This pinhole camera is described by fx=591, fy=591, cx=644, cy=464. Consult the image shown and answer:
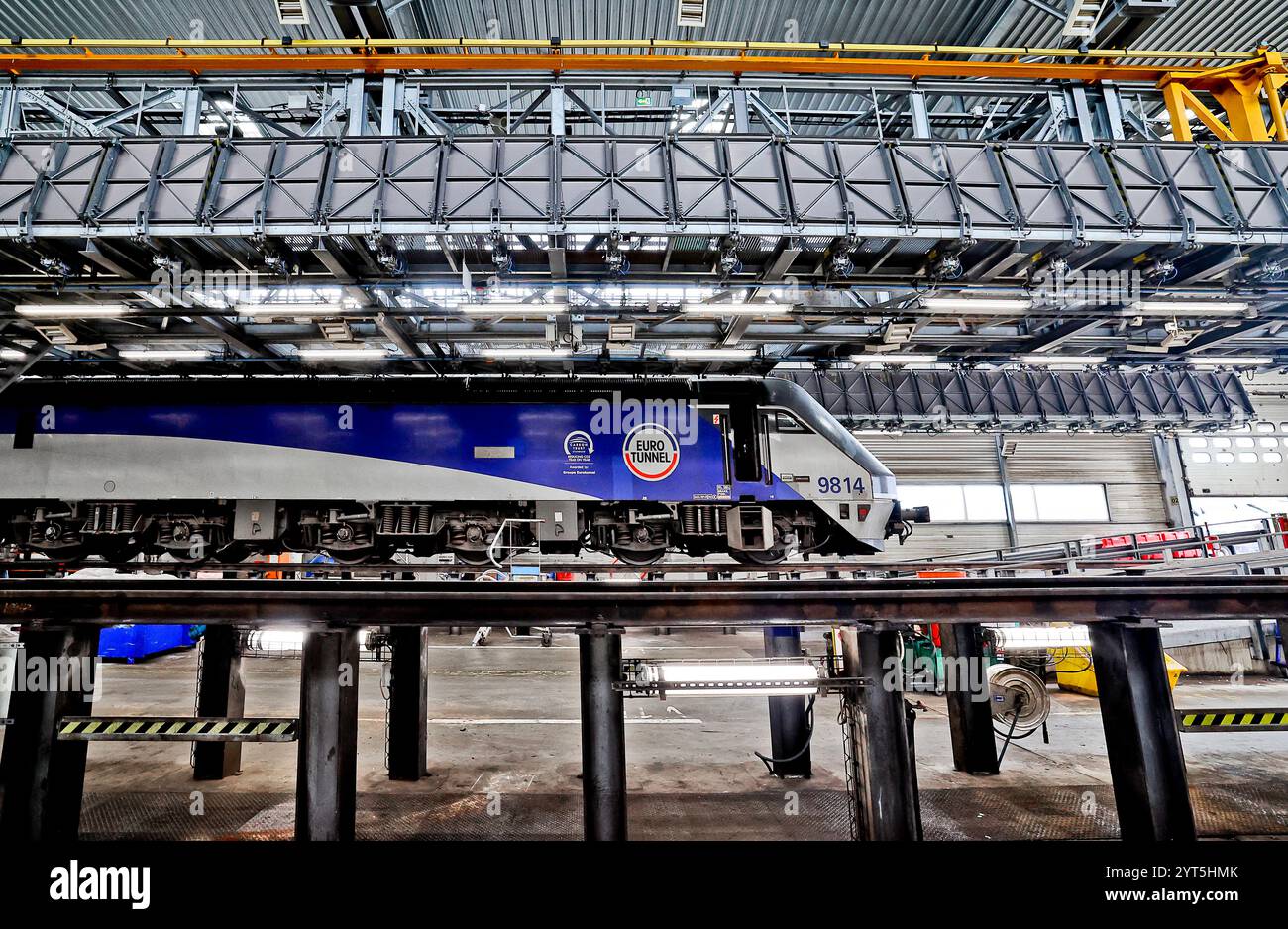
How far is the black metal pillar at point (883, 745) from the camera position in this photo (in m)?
3.31

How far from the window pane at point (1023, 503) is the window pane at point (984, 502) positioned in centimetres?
52

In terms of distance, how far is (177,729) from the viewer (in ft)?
10.2

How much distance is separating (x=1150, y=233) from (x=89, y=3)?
20.5 metres

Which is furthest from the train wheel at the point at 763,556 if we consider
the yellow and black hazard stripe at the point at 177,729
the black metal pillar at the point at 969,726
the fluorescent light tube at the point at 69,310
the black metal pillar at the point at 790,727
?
the fluorescent light tube at the point at 69,310

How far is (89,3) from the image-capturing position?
41.0 ft

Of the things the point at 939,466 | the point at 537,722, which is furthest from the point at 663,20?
the point at 939,466

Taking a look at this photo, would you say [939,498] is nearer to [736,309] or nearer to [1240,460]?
[1240,460]

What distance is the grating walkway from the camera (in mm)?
4723

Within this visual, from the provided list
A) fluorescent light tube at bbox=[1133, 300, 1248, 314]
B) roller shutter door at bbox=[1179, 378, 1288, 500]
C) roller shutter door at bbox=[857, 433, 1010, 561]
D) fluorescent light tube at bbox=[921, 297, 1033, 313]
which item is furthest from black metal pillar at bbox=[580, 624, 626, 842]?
roller shutter door at bbox=[1179, 378, 1288, 500]

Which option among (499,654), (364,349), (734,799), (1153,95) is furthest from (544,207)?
(1153,95)

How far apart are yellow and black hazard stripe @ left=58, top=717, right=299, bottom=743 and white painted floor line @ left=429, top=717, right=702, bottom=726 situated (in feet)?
16.1

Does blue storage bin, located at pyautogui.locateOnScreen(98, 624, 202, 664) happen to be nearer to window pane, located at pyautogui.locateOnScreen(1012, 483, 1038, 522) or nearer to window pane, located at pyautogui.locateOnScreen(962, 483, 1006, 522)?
window pane, located at pyautogui.locateOnScreen(962, 483, 1006, 522)
